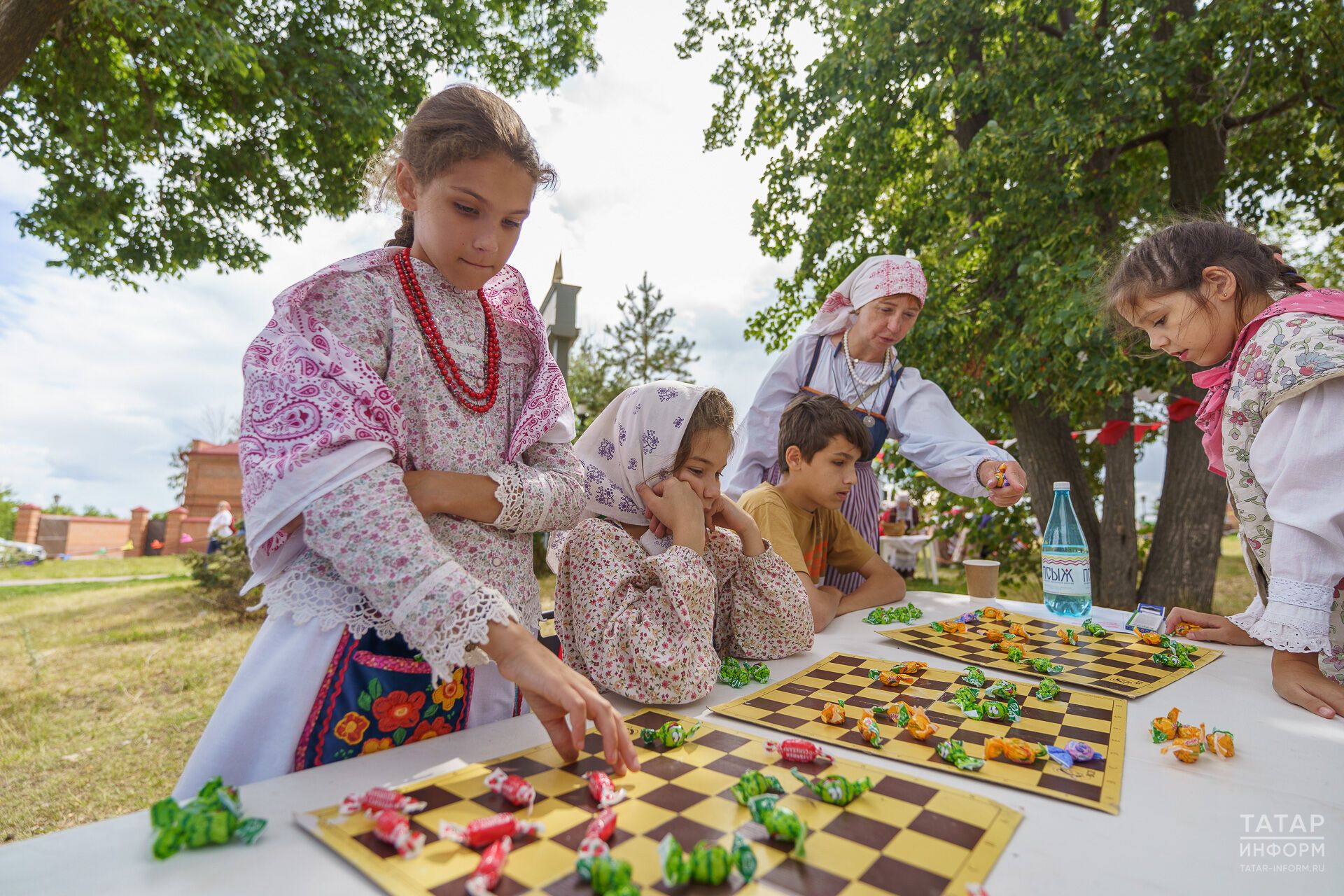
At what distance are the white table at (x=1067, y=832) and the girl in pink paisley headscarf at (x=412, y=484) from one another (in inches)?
5.1

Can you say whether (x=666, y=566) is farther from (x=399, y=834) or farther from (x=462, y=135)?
(x=462, y=135)

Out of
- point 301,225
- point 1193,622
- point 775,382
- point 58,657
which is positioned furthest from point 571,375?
point 1193,622

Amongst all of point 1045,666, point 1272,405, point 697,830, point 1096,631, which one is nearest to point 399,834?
point 697,830

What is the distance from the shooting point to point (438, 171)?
129 cm

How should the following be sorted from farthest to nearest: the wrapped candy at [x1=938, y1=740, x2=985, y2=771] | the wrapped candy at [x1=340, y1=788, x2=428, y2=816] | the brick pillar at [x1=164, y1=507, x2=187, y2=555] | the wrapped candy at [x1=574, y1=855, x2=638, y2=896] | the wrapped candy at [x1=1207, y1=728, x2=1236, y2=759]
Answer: the brick pillar at [x1=164, y1=507, x2=187, y2=555], the wrapped candy at [x1=1207, y1=728, x2=1236, y2=759], the wrapped candy at [x1=938, y1=740, x2=985, y2=771], the wrapped candy at [x1=340, y1=788, x2=428, y2=816], the wrapped candy at [x1=574, y1=855, x2=638, y2=896]

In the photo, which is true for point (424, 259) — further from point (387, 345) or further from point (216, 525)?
point (216, 525)

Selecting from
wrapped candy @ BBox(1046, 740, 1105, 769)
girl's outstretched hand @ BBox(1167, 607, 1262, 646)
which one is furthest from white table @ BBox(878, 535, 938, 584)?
wrapped candy @ BBox(1046, 740, 1105, 769)

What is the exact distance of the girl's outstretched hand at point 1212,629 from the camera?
6.90 ft

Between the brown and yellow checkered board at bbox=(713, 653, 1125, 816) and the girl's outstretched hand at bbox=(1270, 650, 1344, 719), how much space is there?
1.23ft

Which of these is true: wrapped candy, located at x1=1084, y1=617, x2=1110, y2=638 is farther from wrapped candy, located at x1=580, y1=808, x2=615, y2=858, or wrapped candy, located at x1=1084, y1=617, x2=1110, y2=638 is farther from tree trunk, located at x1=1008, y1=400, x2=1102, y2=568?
tree trunk, located at x1=1008, y1=400, x2=1102, y2=568

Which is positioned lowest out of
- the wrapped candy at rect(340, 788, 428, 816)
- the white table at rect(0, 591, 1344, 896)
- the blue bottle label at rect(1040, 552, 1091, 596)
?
the white table at rect(0, 591, 1344, 896)

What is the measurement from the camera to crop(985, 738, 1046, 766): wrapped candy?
113cm

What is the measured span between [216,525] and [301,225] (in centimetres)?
870

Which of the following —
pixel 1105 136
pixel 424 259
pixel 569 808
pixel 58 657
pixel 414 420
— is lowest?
pixel 58 657
